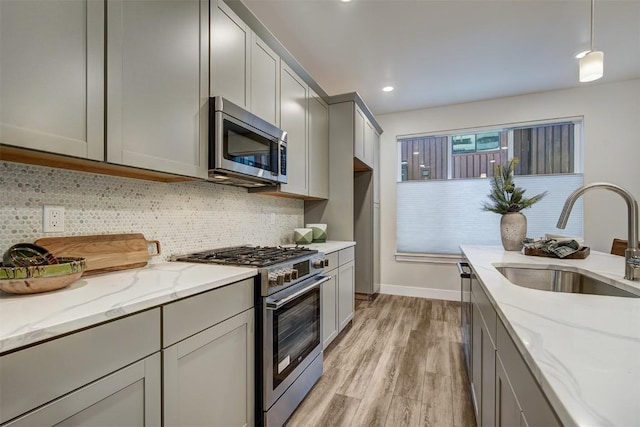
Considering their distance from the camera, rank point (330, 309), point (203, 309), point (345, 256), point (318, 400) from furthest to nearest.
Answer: point (345, 256), point (330, 309), point (318, 400), point (203, 309)

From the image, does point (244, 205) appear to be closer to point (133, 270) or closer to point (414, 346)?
point (133, 270)

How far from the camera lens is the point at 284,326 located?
1.68 metres

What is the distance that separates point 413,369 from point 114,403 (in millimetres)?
2050

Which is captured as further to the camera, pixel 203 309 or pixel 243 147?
pixel 243 147

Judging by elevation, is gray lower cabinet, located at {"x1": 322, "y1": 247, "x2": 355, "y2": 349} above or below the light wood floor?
above

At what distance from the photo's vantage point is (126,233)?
152cm

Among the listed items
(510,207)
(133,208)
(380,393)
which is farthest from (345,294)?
Answer: (133,208)

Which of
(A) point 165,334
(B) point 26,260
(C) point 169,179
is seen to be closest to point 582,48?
(C) point 169,179

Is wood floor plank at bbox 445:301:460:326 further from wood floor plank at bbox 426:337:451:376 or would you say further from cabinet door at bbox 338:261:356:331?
cabinet door at bbox 338:261:356:331

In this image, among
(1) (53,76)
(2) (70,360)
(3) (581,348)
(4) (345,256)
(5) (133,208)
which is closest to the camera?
(3) (581,348)

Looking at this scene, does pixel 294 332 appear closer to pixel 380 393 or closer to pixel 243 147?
pixel 380 393

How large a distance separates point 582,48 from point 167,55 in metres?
3.53

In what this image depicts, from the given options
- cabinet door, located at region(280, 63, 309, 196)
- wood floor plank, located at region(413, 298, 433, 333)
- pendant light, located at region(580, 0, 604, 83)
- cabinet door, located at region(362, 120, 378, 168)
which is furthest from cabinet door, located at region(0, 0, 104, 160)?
wood floor plank, located at region(413, 298, 433, 333)

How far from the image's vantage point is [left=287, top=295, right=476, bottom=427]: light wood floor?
1748mm
